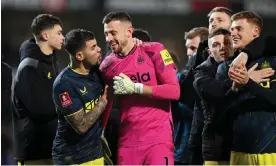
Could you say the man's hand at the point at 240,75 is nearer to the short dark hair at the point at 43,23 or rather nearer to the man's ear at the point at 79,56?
the man's ear at the point at 79,56

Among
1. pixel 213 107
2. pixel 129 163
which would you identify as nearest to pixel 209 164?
pixel 213 107

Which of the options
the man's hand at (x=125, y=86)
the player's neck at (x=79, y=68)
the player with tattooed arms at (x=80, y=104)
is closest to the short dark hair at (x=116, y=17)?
the player with tattooed arms at (x=80, y=104)

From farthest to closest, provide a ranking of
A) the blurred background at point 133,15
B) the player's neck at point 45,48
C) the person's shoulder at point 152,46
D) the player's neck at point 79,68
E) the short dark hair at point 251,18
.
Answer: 1. the blurred background at point 133,15
2. the player's neck at point 45,48
3. the short dark hair at point 251,18
4. the person's shoulder at point 152,46
5. the player's neck at point 79,68

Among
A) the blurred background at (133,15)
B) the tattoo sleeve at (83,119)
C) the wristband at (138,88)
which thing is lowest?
the tattoo sleeve at (83,119)

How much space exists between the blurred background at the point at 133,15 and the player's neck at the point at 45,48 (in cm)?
469

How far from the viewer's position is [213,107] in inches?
225

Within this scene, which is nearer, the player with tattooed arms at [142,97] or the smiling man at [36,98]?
the player with tattooed arms at [142,97]

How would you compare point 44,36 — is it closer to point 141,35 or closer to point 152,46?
point 141,35

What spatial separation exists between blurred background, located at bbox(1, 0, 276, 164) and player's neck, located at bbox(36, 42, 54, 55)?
4694 mm

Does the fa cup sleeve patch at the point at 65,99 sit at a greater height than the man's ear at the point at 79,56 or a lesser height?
lesser

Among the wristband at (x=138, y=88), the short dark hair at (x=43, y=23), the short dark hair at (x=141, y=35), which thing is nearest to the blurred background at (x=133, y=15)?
the short dark hair at (x=141, y=35)

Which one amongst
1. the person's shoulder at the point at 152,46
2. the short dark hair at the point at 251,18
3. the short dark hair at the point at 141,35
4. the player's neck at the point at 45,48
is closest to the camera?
the person's shoulder at the point at 152,46

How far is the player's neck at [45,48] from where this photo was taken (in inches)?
244

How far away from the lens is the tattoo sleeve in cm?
500
